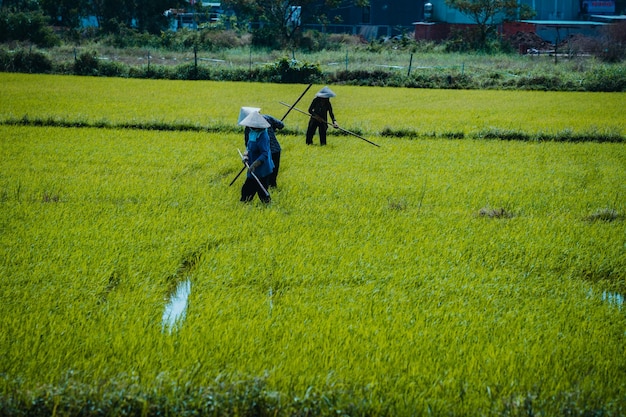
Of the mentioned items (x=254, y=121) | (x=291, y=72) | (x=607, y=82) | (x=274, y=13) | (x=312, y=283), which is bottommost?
(x=312, y=283)

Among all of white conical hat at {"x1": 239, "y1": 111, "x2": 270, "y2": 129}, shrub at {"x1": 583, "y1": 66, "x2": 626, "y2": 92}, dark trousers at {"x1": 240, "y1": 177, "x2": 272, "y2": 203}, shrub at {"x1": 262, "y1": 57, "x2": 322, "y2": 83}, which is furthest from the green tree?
white conical hat at {"x1": 239, "y1": 111, "x2": 270, "y2": 129}

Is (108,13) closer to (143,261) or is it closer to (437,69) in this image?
(437,69)

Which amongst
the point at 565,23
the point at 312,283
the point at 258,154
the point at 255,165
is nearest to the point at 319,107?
the point at 258,154

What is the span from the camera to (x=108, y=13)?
38.6 meters

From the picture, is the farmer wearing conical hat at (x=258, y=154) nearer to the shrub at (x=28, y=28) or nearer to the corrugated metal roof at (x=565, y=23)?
the shrub at (x=28, y=28)

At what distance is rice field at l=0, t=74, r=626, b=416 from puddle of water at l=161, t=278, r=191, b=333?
22 millimetres

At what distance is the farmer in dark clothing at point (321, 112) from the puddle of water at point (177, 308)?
652 centimetres

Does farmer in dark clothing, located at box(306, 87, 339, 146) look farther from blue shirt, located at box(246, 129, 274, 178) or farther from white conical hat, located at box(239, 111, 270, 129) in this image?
white conical hat, located at box(239, 111, 270, 129)

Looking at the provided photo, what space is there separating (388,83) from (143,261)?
21087mm

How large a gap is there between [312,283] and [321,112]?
704 cm

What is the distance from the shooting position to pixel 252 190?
8.31 m

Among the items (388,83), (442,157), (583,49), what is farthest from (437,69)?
Result: (442,157)

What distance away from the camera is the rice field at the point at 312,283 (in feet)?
13.1

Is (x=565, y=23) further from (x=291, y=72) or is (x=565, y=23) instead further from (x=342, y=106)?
(x=342, y=106)
